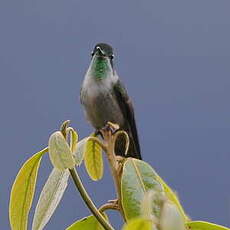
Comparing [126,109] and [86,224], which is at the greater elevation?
[126,109]

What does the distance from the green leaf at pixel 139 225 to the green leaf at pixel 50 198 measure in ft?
0.62

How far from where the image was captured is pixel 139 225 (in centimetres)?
35

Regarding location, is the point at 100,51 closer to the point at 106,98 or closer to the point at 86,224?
the point at 106,98

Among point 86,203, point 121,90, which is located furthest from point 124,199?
point 121,90

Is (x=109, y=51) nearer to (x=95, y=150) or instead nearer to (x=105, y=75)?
(x=105, y=75)

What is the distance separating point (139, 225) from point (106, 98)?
1078mm

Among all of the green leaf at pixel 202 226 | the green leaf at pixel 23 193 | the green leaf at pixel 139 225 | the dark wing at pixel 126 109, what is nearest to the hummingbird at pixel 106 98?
the dark wing at pixel 126 109

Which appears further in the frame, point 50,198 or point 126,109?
point 126,109

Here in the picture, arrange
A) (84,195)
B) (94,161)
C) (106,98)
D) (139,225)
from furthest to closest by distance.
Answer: (106,98)
(94,161)
(84,195)
(139,225)

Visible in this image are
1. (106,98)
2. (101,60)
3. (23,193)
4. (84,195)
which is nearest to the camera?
(84,195)

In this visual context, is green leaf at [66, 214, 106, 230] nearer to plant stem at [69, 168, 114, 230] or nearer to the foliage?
the foliage

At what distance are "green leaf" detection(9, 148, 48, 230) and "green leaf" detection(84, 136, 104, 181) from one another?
0.35 feet

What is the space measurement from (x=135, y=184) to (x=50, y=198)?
82 mm

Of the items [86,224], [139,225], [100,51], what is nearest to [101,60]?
[100,51]
